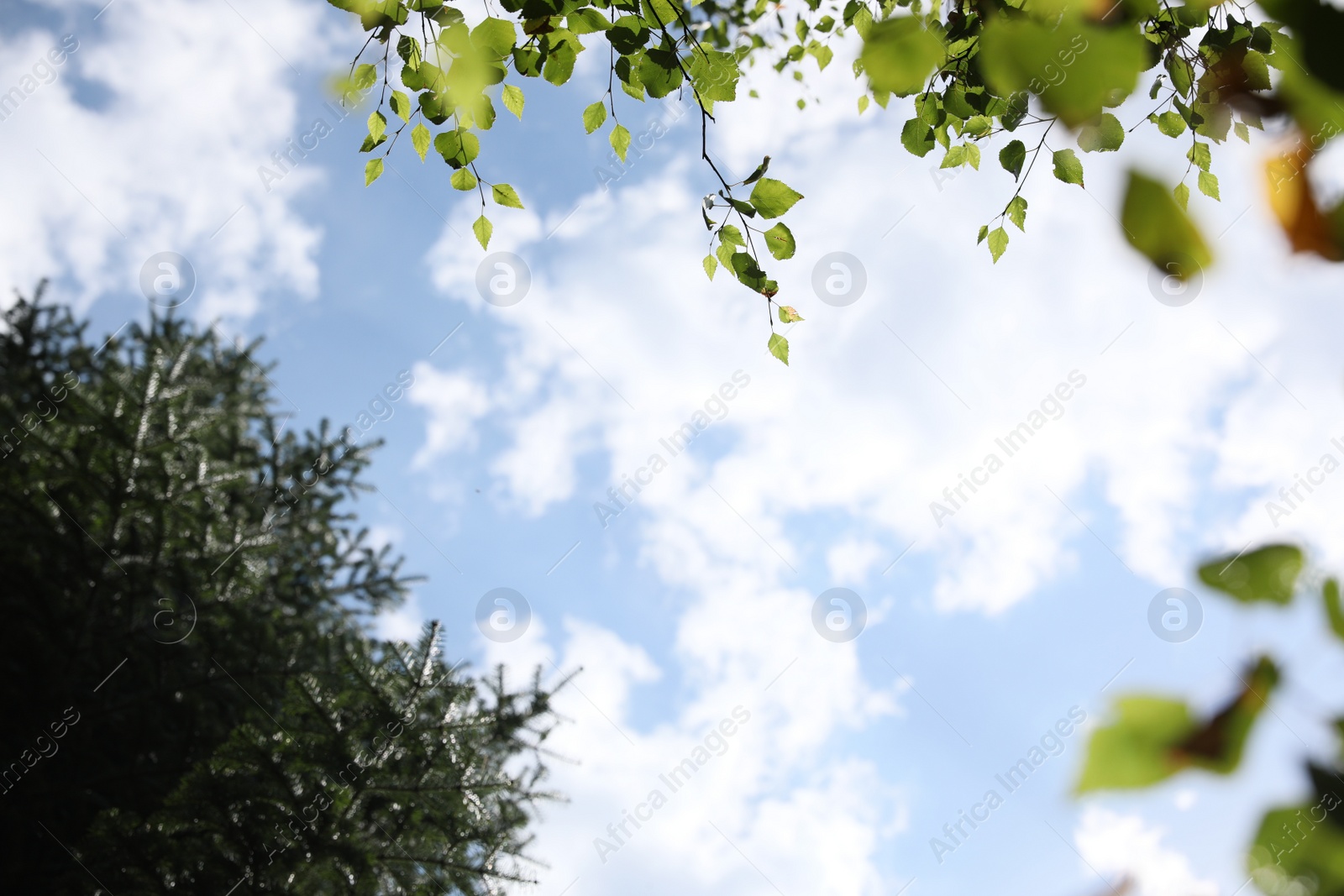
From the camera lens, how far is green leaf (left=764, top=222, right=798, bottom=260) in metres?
2.02

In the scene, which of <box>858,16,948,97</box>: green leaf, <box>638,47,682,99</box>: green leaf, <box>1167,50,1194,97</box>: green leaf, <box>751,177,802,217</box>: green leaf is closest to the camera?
<box>858,16,948,97</box>: green leaf

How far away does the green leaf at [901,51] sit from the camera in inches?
22.4

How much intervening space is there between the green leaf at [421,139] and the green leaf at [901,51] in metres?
2.25

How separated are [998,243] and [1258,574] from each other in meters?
2.50

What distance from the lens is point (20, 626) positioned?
497 centimetres

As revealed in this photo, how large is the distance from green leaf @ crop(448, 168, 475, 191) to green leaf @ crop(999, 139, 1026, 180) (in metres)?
1.74

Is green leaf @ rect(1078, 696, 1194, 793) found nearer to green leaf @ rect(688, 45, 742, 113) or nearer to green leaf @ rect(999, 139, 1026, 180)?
green leaf @ rect(688, 45, 742, 113)

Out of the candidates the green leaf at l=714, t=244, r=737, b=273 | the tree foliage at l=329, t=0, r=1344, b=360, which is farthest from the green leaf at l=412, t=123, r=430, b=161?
the green leaf at l=714, t=244, r=737, b=273

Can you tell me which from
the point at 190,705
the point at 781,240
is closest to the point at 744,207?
the point at 781,240

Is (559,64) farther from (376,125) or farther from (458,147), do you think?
(376,125)

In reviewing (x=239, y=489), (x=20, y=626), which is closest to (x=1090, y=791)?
(x=20, y=626)

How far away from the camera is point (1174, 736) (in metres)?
0.34

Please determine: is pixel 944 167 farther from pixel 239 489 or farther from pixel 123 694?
pixel 239 489

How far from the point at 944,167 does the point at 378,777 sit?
4291 millimetres
